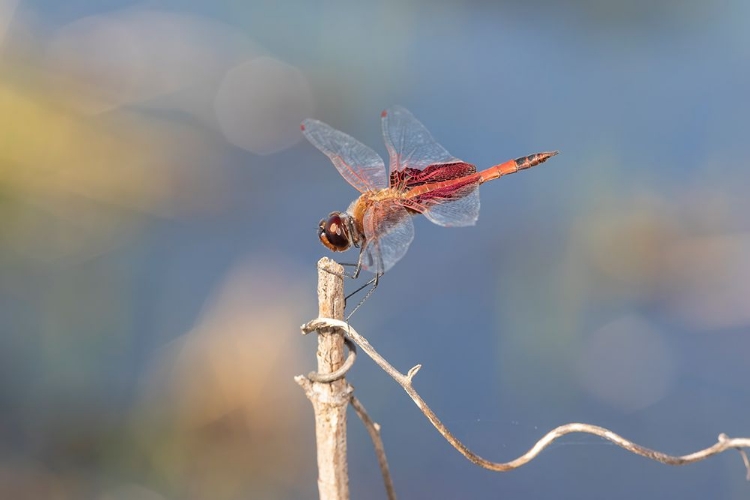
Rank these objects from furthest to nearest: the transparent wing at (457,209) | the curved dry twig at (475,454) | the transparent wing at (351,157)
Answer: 1. the transparent wing at (351,157)
2. the transparent wing at (457,209)
3. the curved dry twig at (475,454)

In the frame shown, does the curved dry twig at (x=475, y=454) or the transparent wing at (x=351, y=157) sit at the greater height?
the transparent wing at (x=351, y=157)

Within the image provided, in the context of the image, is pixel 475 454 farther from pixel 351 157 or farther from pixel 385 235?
pixel 351 157

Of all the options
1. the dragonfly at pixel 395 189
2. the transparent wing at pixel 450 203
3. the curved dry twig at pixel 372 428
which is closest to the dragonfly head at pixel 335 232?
the dragonfly at pixel 395 189

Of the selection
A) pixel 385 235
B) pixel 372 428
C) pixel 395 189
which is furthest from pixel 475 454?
pixel 395 189

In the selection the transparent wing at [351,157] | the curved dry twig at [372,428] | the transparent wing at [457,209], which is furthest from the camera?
the transparent wing at [351,157]

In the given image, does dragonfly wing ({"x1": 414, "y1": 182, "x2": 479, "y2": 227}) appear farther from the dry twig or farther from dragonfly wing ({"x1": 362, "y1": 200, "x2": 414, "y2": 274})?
the dry twig

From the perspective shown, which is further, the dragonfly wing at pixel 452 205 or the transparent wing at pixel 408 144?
the transparent wing at pixel 408 144

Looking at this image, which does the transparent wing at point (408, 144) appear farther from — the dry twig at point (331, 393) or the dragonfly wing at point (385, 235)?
the dry twig at point (331, 393)
